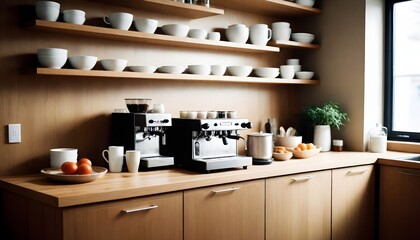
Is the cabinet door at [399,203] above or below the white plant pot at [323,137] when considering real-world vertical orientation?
below

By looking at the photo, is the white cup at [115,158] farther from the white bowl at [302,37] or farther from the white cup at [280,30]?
the white bowl at [302,37]

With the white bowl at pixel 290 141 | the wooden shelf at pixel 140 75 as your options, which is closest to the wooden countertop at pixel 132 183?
the white bowl at pixel 290 141

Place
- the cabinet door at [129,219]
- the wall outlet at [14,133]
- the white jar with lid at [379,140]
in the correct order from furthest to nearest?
the white jar with lid at [379,140] → the wall outlet at [14,133] → the cabinet door at [129,219]

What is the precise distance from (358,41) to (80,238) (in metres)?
2.69

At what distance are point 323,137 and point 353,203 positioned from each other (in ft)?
2.10

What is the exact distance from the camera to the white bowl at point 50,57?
240 cm

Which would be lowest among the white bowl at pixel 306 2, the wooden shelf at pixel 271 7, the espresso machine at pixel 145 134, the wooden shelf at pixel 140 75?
the espresso machine at pixel 145 134

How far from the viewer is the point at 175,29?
2.93m

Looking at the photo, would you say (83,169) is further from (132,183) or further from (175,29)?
(175,29)

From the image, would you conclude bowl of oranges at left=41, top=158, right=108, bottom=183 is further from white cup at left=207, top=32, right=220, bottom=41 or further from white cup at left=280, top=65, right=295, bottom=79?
white cup at left=280, top=65, right=295, bottom=79

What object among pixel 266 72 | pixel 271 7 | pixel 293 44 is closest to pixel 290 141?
pixel 266 72

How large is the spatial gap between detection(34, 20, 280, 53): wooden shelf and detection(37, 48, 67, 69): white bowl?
12cm

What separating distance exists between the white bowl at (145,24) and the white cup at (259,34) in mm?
899

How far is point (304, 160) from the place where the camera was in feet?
10.3
